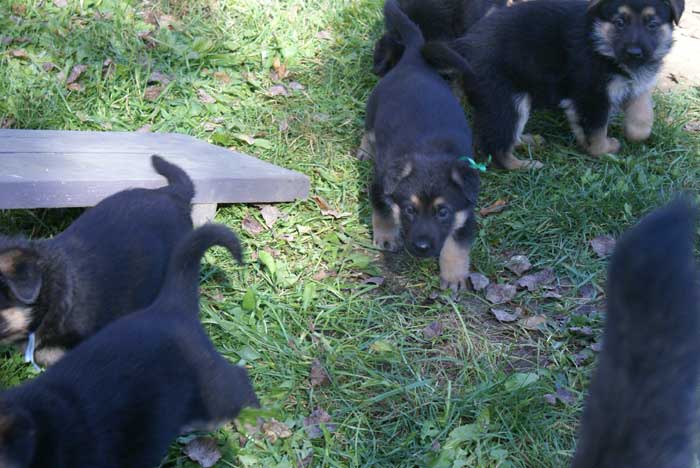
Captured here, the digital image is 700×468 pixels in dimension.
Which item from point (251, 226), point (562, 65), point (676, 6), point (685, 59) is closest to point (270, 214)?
point (251, 226)

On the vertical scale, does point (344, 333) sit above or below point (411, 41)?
below

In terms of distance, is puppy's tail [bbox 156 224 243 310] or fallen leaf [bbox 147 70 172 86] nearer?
puppy's tail [bbox 156 224 243 310]

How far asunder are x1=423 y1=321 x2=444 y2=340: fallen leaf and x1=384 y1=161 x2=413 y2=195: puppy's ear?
77 cm

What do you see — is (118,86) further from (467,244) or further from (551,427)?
(551,427)

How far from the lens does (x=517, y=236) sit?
181 inches

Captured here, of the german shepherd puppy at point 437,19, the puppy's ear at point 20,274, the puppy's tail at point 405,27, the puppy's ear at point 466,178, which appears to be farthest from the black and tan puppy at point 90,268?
the german shepherd puppy at point 437,19

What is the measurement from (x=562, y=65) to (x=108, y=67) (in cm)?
336

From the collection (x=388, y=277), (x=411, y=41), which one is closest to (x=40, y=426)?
(x=388, y=277)

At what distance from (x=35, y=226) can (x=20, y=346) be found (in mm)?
1256

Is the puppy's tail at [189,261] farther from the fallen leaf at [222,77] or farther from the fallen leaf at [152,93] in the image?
the fallen leaf at [222,77]

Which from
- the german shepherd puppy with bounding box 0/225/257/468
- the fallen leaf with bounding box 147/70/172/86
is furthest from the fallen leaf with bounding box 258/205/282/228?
the fallen leaf with bounding box 147/70/172/86

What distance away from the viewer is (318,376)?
3447 mm

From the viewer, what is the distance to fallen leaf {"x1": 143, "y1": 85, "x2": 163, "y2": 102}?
564 cm

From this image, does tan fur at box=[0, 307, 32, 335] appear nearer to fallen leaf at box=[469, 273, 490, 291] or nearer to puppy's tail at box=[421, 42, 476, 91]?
fallen leaf at box=[469, 273, 490, 291]
